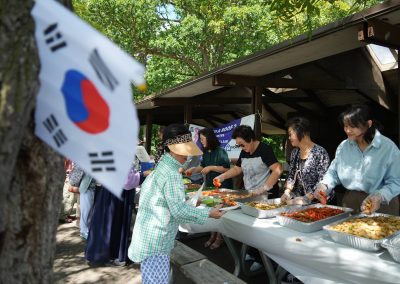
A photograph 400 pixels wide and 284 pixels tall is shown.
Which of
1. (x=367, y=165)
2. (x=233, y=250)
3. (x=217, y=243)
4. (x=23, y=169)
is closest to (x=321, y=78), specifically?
(x=217, y=243)

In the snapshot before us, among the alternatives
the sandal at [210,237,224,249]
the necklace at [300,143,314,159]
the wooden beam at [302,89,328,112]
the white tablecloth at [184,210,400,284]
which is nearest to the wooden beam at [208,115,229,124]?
the wooden beam at [302,89,328,112]

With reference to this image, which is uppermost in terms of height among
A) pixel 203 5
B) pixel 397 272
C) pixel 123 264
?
pixel 203 5

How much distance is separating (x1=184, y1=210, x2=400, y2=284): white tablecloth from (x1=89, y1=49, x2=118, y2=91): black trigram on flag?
5.98ft

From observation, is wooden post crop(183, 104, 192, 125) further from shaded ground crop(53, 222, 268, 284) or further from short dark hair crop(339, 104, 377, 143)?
short dark hair crop(339, 104, 377, 143)

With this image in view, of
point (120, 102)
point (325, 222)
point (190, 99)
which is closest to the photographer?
point (120, 102)

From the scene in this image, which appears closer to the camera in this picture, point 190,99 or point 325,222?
point 325,222

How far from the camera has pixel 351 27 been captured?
10.9 ft

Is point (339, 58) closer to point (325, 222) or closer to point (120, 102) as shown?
point (325, 222)

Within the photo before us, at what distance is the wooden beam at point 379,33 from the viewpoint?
10.1 ft

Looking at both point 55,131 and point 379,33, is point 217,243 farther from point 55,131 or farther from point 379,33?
point 55,131

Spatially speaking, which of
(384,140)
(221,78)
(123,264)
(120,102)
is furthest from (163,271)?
(221,78)

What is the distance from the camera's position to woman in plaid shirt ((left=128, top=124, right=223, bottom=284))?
220 cm

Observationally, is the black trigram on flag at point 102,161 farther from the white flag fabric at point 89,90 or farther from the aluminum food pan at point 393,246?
the aluminum food pan at point 393,246

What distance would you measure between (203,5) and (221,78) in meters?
7.54
